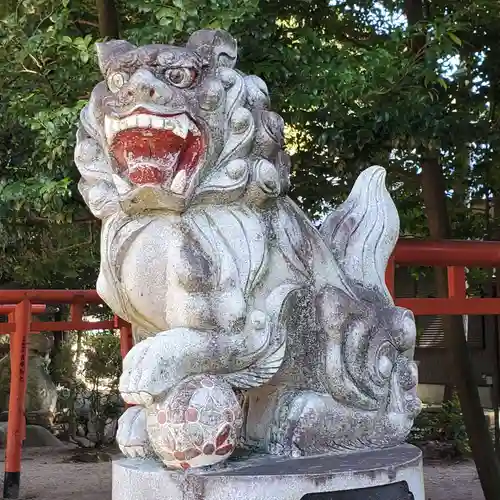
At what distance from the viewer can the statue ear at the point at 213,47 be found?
202cm

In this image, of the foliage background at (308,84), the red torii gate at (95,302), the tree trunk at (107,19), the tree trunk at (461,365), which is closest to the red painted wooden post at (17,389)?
the red torii gate at (95,302)

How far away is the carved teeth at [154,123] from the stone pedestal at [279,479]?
81 centimetres

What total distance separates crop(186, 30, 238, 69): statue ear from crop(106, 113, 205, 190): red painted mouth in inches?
8.9

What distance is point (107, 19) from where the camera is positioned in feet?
12.3

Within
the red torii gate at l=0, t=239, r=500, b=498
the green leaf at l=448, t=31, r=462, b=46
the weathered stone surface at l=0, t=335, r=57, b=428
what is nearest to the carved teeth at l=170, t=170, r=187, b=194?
the red torii gate at l=0, t=239, r=500, b=498

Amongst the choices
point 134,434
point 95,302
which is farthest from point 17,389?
point 134,434

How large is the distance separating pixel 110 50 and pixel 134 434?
3.29ft

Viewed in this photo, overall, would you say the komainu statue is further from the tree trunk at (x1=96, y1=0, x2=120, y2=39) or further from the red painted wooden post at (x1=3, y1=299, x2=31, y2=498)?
the red painted wooden post at (x1=3, y1=299, x2=31, y2=498)

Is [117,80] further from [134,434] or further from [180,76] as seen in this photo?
[134,434]

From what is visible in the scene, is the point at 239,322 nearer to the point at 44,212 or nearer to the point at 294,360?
the point at 294,360

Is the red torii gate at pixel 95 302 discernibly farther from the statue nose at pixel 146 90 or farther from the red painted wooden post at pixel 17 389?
the statue nose at pixel 146 90

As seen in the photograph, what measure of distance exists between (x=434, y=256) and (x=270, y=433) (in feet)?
3.87

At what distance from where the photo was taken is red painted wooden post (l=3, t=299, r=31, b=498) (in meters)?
4.88

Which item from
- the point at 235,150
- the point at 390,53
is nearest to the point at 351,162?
Answer: the point at 390,53
